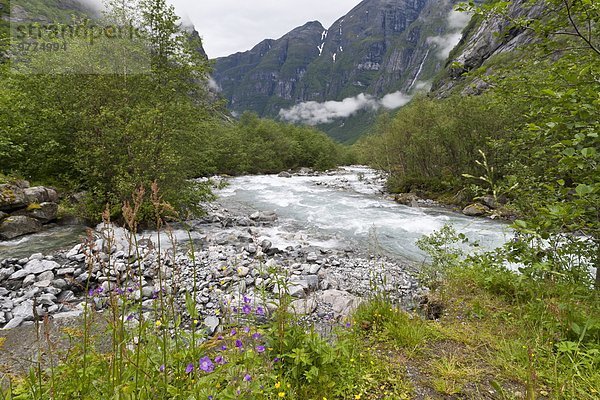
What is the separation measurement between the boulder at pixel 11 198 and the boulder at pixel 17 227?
63cm

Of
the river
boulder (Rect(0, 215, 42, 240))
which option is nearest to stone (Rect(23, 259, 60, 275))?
the river

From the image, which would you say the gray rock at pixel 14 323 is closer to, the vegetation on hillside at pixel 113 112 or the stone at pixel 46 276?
the stone at pixel 46 276

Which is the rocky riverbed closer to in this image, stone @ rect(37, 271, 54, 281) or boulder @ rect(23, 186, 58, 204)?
stone @ rect(37, 271, 54, 281)

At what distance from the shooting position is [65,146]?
44.2 feet

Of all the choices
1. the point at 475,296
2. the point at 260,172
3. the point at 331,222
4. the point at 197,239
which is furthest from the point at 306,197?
the point at 260,172

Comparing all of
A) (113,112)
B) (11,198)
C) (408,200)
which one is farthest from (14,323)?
(408,200)

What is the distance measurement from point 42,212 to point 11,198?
1.08 m

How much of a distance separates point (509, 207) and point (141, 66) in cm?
1525

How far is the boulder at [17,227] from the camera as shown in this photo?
1009 cm

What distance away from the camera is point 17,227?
10391 millimetres

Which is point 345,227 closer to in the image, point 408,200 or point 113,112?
point 408,200

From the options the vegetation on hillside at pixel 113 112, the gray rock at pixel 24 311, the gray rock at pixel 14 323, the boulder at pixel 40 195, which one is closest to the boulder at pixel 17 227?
the boulder at pixel 40 195

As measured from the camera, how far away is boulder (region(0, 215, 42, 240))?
10.1m

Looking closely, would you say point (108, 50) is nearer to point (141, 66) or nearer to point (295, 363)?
point (141, 66)
